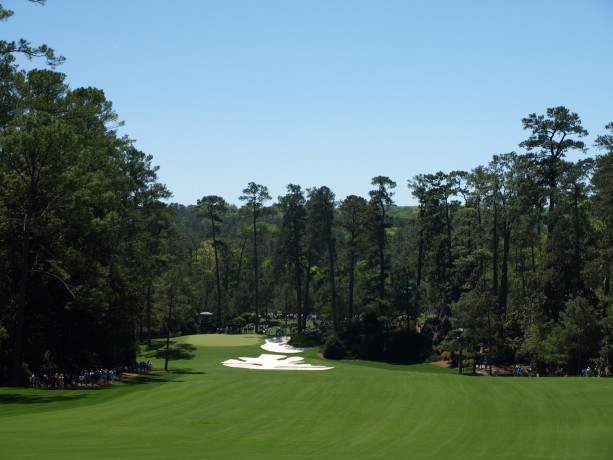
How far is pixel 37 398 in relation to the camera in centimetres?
3559

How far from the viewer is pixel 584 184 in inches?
2347

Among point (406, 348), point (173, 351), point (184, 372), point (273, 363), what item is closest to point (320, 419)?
point (184, 372)

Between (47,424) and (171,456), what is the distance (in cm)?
838

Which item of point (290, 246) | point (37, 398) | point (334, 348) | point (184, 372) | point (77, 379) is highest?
point (290, 246)

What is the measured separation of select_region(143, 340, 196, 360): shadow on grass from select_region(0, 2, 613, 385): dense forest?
4.07m

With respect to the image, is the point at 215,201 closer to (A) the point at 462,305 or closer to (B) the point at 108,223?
(A) the point at 462,305

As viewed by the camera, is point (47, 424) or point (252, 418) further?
point (252, 418)

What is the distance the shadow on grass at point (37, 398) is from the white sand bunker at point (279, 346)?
4132 centimetres

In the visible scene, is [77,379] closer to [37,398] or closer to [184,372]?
[37,398]

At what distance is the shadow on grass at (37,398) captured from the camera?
1336 inches

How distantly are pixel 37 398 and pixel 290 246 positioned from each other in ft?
197

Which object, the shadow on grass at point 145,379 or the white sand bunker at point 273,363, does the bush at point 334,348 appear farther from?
the shadow on grass at point 145,379

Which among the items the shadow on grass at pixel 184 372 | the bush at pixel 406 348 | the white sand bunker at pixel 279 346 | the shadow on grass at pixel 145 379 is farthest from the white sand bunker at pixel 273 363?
the shadow on grass at pixel 145 379

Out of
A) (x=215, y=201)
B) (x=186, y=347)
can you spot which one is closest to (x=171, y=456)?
(x=186, y=347)
